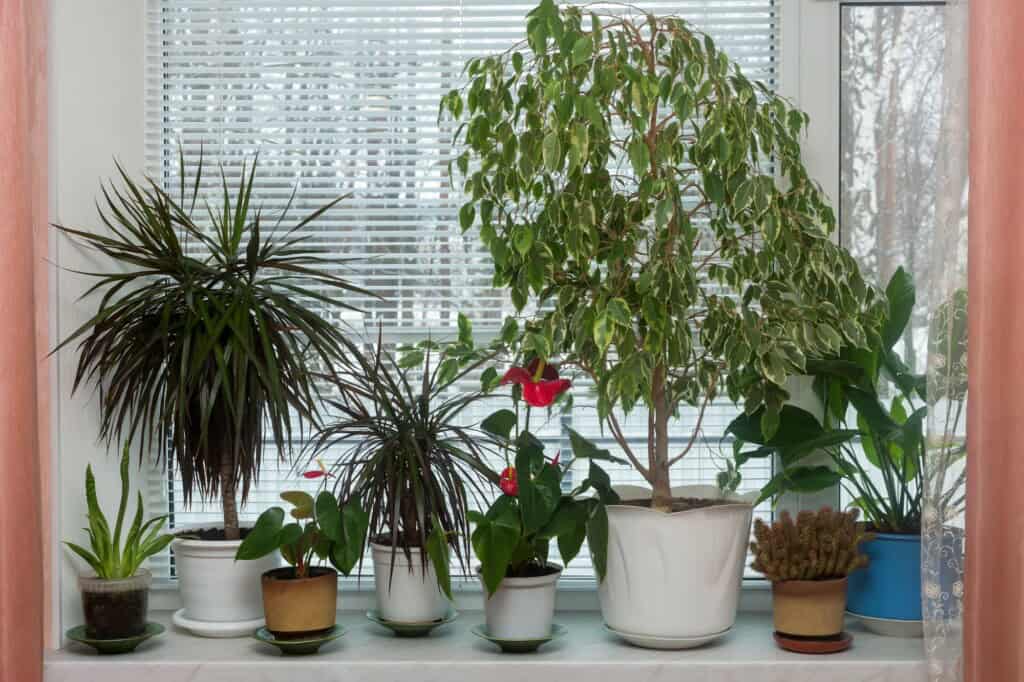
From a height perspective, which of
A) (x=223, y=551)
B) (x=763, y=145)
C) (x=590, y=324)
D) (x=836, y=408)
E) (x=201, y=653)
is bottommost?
(x=201, y=653)

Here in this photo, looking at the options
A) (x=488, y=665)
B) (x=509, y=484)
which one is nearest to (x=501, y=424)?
(x=509, y=484)

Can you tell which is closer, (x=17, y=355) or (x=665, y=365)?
(x=17, y=355)

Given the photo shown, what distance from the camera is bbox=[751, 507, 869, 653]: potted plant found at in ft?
6.33

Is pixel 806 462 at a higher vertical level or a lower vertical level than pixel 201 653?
higher

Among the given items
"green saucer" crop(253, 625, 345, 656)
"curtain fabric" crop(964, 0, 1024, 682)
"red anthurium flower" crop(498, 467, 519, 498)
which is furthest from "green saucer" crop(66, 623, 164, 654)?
"curtain fabric" crop(964, 0, 1024, 682)

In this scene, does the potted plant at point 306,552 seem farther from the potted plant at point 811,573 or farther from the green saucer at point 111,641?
the potted plant at point 811,573

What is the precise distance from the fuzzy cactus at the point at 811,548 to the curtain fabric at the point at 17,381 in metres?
1.35

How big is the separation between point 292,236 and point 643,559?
1087 millimetres

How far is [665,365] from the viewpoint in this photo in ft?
6.24

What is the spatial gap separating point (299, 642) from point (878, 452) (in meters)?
1.23

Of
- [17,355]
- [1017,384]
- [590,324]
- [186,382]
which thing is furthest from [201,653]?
[1017,384]

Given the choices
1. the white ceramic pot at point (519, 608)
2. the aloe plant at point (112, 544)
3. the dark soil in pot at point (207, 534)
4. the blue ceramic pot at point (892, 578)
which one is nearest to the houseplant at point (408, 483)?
the white ceramic pot at point (519, 608)

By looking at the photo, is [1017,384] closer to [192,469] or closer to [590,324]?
[590,324]

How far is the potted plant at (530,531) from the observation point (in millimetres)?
1901
